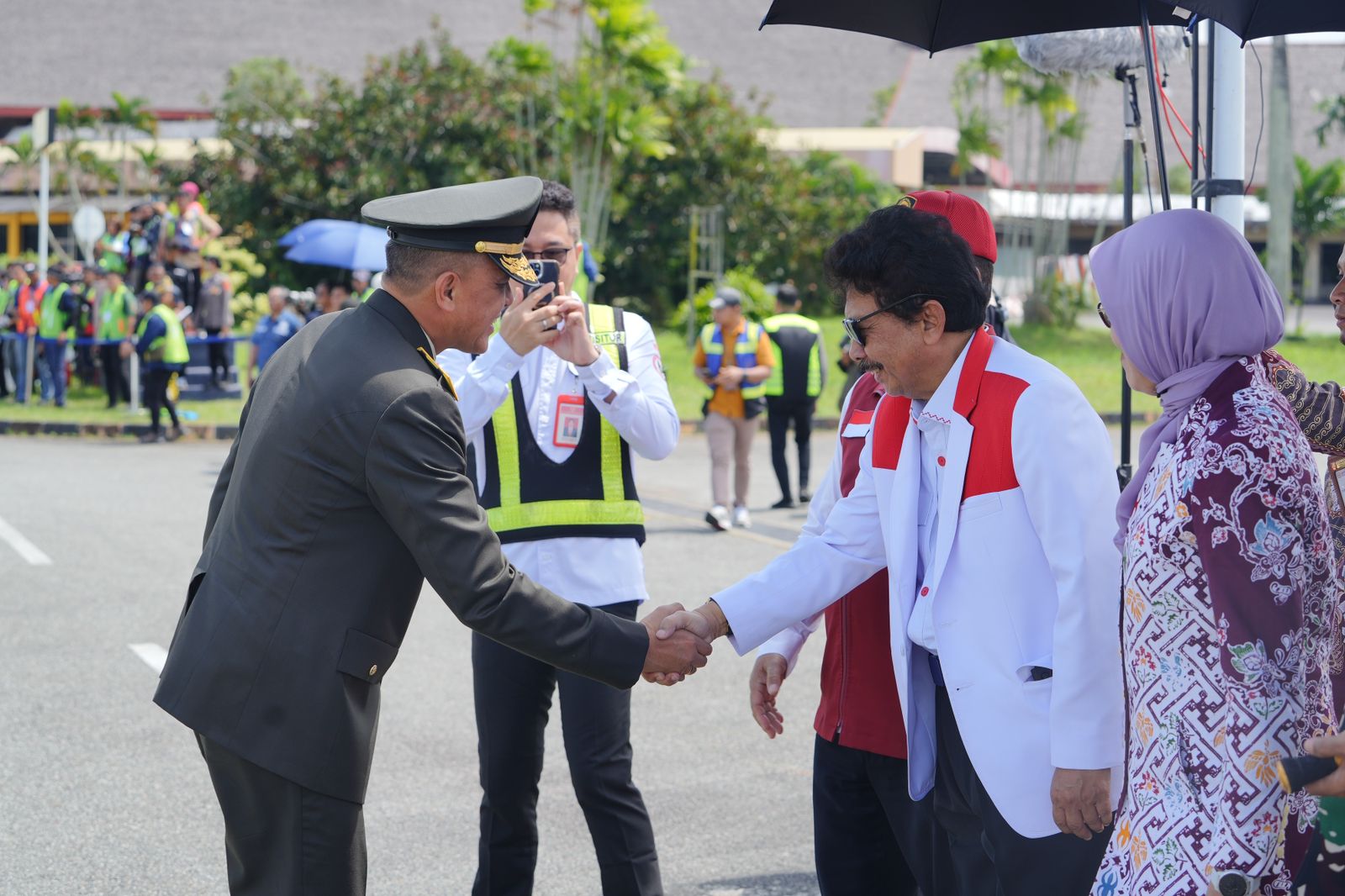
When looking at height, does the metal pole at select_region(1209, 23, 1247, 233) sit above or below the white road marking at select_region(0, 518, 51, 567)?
above

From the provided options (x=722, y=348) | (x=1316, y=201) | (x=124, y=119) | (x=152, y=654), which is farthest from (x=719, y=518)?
(x=124, y=119)

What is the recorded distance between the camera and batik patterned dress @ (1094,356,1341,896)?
7.72ft

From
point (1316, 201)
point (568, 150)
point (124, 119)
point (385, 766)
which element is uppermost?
point (124, 119)

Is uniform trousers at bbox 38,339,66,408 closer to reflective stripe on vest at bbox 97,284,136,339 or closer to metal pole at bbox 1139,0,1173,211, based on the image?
reflective stripe on vest at bbox 97,284,136,339

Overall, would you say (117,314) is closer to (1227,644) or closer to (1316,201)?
(1227,644)

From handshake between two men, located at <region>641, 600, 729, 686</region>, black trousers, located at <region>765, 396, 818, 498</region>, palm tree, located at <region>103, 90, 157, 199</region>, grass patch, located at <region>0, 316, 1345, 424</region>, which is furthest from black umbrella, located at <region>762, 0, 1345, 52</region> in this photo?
palm tree, located at <region>103, 90, 157, 199</region>

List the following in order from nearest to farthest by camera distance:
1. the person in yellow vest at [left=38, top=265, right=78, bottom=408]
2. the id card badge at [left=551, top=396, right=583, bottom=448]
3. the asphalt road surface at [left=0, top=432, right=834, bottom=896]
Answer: the id card badge at [left=551, top=396, right=583, bottom=448] < the asphalt road surface at [left=0, top=432, right=834, bottom=896] < the person in yellow vest at [left=38, top=265, right=78, bottom=408]

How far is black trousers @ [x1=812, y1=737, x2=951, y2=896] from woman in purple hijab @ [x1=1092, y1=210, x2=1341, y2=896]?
2.73 feet

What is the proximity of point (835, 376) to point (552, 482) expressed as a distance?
20402 millimetres

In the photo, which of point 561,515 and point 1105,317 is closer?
point 1105,317

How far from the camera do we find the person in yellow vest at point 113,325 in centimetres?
2108

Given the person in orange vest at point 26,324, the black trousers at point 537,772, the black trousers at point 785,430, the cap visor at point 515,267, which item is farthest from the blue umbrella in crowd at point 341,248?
the cap visor at point 515,267

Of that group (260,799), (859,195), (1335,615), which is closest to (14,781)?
(260,799)

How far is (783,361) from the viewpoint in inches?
542
